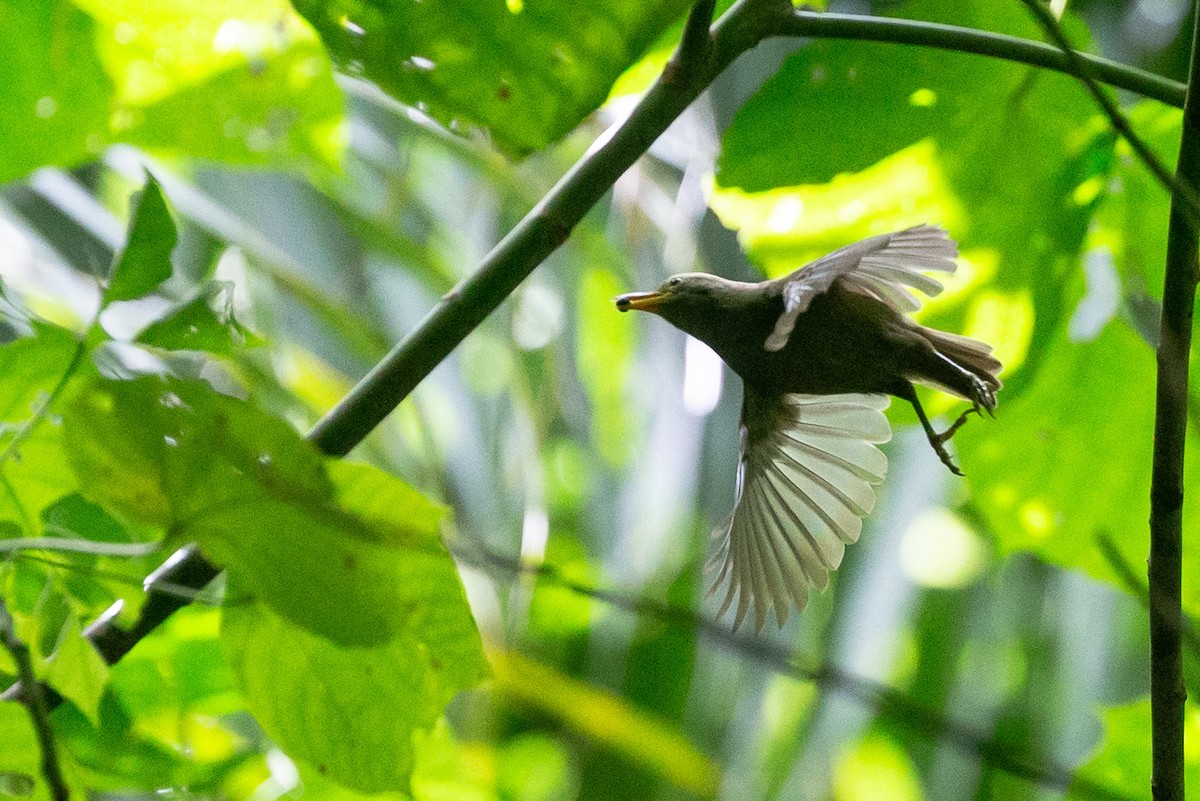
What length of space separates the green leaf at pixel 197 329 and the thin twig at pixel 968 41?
434 millimetres

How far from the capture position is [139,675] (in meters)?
1.01

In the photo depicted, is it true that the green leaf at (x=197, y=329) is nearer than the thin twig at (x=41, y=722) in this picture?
No

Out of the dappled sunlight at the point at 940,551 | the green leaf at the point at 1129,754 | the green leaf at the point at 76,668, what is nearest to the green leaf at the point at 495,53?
the green leaf at the point at 76,668

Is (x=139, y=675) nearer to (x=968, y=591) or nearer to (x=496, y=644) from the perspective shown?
(x=496, y=644)

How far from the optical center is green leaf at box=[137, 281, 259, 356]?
0.76 meters

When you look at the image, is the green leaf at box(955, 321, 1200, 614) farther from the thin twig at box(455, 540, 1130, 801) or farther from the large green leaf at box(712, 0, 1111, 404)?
the thin twig at box(455, 540, 1130, 801)

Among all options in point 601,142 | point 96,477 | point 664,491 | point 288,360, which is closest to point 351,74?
point 601,142

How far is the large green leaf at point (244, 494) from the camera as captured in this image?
601 millimetres

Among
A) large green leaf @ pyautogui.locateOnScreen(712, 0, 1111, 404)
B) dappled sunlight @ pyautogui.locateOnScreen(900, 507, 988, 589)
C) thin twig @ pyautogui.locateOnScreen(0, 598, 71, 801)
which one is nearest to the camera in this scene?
thin twig @ pyautogui.locateOnScreen(0, 598, 71, 801)

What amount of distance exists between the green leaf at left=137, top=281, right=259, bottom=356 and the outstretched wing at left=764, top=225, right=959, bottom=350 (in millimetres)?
410

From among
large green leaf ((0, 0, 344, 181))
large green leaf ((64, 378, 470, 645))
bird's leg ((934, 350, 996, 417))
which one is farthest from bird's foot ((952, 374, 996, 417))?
large green leaf ((0, 0, 344, 181))

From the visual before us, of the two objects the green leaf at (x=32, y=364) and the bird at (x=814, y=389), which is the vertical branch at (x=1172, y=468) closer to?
the bird at (x=814, y=389)

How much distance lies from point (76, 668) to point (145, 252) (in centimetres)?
26

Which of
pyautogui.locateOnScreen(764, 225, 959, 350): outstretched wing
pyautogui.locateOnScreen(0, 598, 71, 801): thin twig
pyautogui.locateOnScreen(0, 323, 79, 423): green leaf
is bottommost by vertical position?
pyautogui.locateOnScreen(0, 598, 71, 801): thin twig
